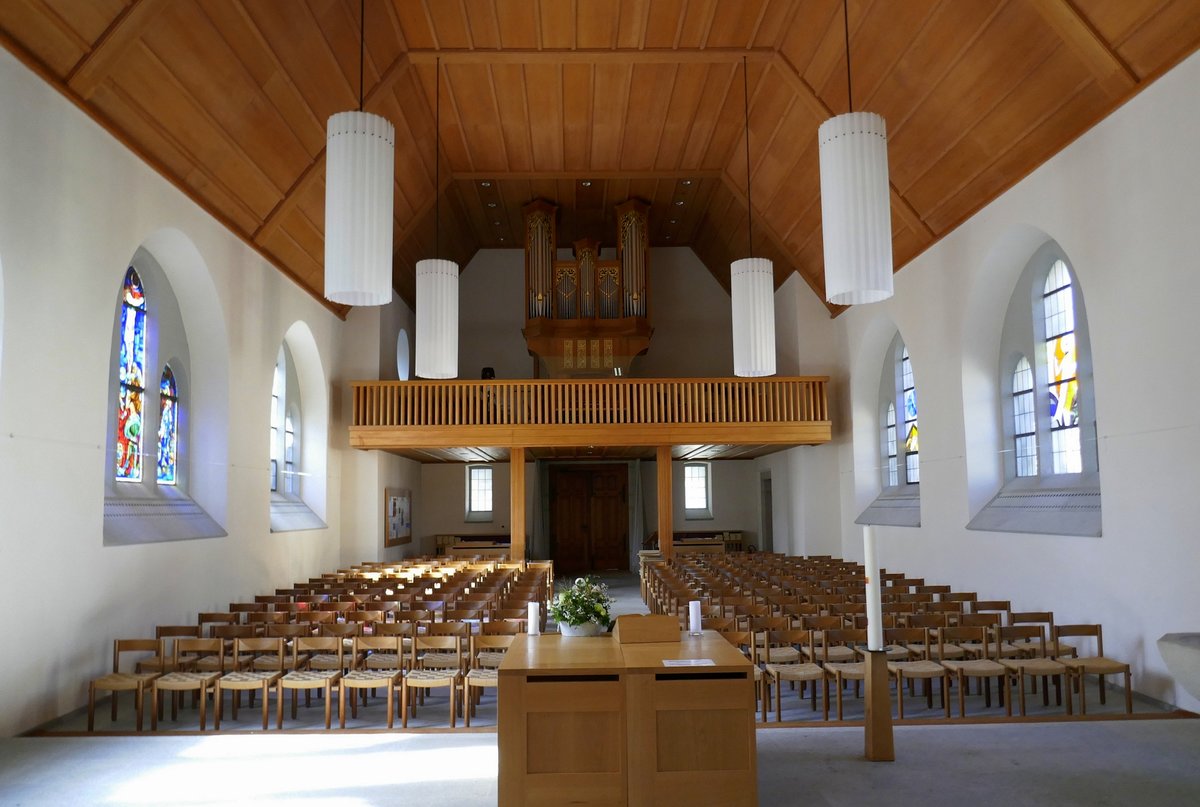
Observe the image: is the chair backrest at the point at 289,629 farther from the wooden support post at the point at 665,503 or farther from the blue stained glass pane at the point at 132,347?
the wooden support post at the point at 665,503

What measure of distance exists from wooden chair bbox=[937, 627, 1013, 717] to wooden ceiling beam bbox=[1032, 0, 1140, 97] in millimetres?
4723

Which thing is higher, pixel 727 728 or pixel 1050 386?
pixel 1050 386

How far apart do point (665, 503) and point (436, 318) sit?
5.87 meters

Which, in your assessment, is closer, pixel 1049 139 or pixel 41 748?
pixel 41 748

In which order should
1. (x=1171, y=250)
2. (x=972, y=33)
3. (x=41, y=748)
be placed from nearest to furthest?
(x=41, y=748) < (x=1171, y=250) < (x=972, y=33)

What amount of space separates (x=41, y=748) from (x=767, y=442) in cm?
1173

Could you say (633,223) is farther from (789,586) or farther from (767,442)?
(789,586)

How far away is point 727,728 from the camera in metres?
4.43

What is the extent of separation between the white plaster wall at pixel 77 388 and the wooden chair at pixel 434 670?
9.28ft

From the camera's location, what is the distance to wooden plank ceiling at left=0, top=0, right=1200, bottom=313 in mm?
7902

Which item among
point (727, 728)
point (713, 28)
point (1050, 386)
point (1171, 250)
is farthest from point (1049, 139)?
point (727, 728)

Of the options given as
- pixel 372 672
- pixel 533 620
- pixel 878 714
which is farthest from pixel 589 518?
pixel 878 714

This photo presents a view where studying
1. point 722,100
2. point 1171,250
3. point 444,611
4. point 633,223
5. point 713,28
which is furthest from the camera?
point 633,223

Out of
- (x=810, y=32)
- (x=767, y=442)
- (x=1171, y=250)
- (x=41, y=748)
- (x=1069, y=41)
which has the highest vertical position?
(x=810, y=32)
